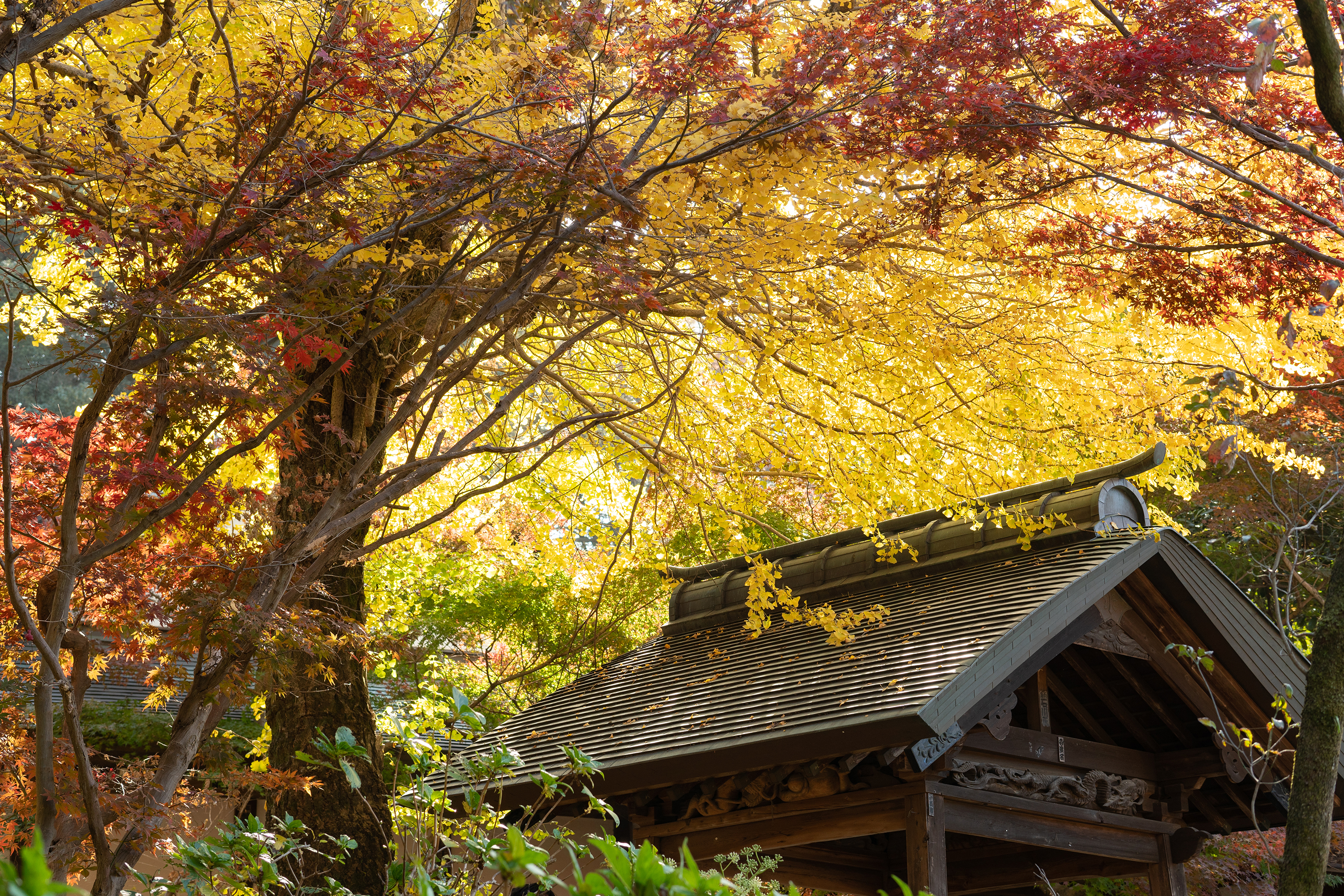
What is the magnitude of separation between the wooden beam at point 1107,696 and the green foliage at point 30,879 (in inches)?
249

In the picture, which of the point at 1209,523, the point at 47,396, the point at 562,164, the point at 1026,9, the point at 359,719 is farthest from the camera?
the point at 47,396

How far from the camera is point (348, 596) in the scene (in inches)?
288

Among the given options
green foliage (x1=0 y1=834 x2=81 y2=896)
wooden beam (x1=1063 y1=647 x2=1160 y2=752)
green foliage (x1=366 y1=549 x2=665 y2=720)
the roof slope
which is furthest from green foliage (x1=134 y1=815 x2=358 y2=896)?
green foliage (x1=366 y1=549 x2=665 y2=720)

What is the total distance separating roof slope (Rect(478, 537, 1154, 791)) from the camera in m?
4.78

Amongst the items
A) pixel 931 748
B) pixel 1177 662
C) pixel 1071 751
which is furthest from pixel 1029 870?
pixel 931 748

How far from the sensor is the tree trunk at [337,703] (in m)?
6.90

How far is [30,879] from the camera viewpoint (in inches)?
42.8

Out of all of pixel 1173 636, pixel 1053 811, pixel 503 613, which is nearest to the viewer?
pixel 1053 811

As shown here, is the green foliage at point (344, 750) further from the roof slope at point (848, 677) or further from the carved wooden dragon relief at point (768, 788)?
the carved wooden dragon relief at point (768, 788)

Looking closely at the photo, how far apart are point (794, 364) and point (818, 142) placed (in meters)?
2.68

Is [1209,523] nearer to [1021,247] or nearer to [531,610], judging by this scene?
[531,610]

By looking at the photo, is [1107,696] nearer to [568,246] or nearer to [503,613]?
[568,246]

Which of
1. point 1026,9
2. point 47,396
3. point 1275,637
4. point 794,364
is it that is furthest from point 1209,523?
point 47,396

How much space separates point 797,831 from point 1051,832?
155 centimetres
